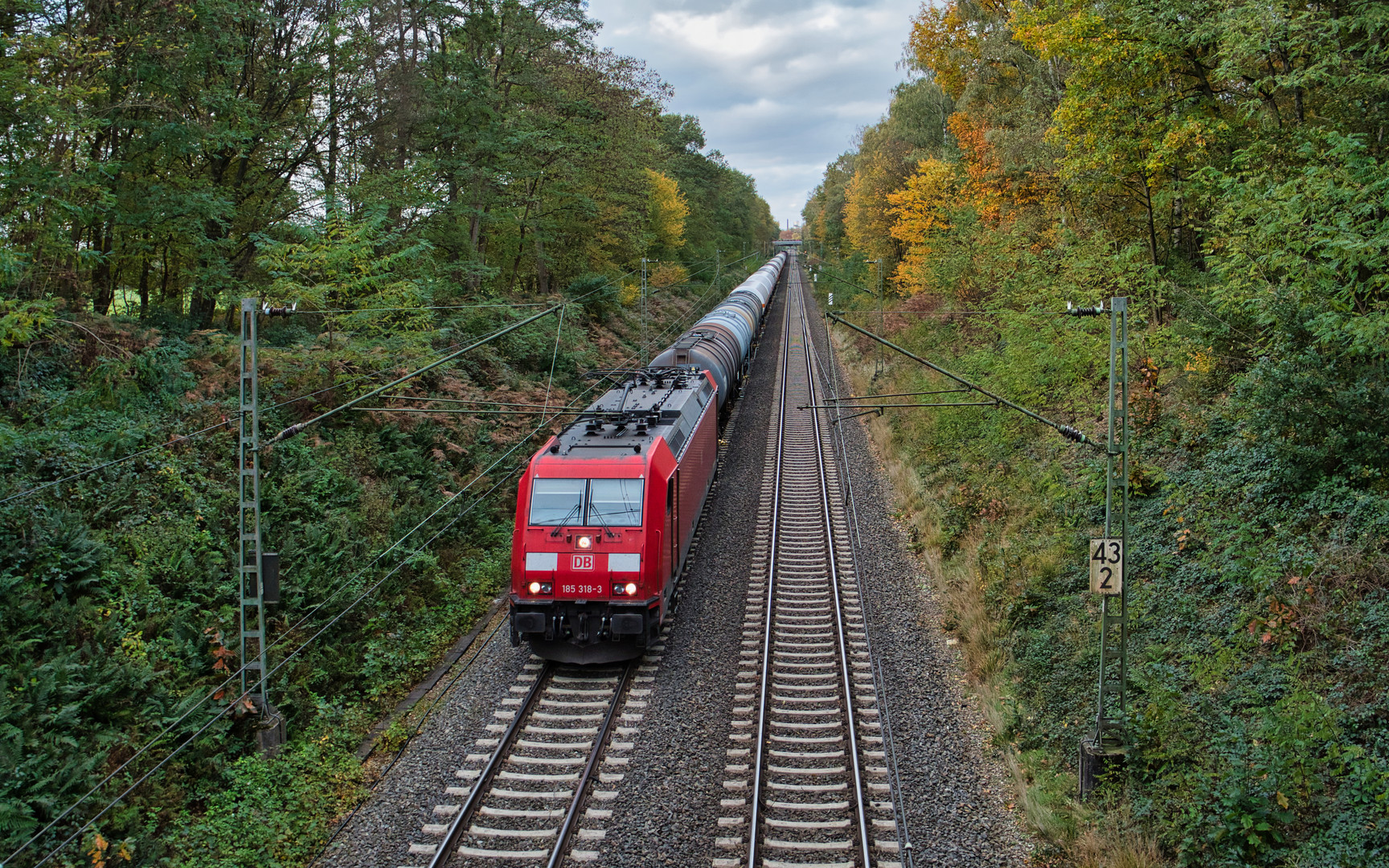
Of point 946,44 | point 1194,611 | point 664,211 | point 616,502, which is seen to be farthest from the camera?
point 664,211

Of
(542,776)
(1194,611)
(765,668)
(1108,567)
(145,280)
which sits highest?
(145,280)

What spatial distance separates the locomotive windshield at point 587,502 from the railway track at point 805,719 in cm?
313

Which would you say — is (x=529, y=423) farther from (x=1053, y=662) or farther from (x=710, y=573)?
(x=1053, y=662)

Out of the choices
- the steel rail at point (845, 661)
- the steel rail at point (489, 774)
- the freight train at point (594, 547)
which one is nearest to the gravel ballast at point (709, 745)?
the steel rail at point (489, 774)

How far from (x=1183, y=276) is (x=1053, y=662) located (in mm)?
10607

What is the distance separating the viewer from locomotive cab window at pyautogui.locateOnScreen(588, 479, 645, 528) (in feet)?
39.0

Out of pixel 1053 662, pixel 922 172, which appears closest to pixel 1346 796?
pixel 1053 662

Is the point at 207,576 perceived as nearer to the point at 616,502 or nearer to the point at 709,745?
the point at 616,502

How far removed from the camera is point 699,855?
830cm

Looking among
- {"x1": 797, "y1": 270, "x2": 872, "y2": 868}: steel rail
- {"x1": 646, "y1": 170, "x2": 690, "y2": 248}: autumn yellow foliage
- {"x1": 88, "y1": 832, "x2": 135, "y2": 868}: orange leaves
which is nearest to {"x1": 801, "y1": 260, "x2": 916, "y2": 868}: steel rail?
{"x1": 797, "y1": 270, "x2": 872, "y2": 868}: steel rail

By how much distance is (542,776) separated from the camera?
9.67 m

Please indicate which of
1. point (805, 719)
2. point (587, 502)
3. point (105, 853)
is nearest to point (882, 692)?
point (805, 719)

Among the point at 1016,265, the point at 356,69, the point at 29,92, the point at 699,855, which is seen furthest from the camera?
the point at 1016,265

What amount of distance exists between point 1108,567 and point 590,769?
21.8 ft
